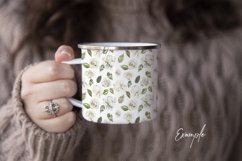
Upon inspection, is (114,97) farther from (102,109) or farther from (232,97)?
(232,97)

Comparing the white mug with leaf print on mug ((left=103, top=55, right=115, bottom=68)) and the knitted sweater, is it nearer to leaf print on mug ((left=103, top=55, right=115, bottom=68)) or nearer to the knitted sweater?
leaf print on mug ((left=103, top=55, right=115, bottom=68))

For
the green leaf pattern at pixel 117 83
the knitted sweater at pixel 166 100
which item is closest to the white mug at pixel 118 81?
the green leaf pattern at pixel 117 83

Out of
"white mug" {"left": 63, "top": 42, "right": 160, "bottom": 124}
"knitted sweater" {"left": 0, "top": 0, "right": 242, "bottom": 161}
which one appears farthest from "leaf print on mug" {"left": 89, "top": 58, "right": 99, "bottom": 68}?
"knitted sweater" {"left": 0, "top": 0, "right": 242, "bottom": 161}

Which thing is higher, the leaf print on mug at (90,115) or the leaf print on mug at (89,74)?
the leaf print on mug at (89,74)

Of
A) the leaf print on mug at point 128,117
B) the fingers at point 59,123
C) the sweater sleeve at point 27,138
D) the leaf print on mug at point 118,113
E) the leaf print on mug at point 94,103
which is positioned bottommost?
the sweater sleeve at point 27,138

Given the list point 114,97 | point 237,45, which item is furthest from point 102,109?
point 237,45

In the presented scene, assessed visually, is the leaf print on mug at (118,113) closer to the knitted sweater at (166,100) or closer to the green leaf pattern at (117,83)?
the green leaf pattern at (117,83)

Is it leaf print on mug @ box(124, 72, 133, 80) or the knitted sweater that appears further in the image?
the knitted sweater

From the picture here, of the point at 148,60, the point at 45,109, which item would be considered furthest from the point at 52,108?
the point at 148,60
